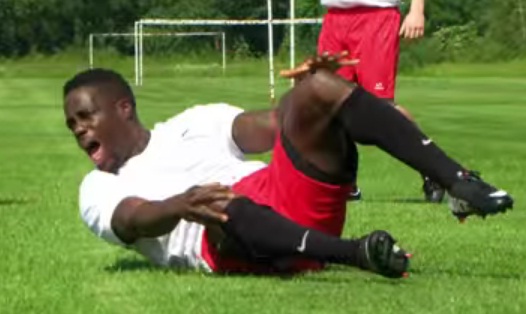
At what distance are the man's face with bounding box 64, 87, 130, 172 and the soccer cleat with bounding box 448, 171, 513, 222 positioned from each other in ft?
4.85

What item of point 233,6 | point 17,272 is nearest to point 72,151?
point 17,272

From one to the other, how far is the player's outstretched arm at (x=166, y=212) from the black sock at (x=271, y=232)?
76 millimetres

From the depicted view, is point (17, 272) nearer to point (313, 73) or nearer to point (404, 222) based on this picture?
point (313, 73)

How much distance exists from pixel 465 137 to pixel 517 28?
1926 inches

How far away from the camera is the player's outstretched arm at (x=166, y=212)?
18.6 feet

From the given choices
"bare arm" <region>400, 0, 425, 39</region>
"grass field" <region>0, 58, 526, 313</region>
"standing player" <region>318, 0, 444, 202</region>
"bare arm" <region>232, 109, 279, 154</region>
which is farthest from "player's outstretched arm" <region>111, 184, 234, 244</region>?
"standing player" <region>318, 0, 444, 202</region>

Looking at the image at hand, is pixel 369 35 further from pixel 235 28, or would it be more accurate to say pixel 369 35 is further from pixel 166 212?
pixel 235 28

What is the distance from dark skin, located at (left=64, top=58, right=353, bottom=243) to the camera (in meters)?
5.68

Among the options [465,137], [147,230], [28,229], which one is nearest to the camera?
[147,230]

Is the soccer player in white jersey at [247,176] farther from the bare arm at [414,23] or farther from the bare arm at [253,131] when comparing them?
the bare arm at [414,23]

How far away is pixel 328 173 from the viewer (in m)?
5.78

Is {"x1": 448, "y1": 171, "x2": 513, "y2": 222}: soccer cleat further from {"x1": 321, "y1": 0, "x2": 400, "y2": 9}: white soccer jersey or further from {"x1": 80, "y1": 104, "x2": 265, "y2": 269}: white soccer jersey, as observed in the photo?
{"x1": 321, "y1": 0, "x2": 400, "y2": 9}: white soccer jersey

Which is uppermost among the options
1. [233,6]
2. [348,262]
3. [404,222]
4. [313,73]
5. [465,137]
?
[313,73]

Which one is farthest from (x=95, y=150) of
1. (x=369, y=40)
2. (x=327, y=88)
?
(x=369, y=40)
